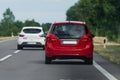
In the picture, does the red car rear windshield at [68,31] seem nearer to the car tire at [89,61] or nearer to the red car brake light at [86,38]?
the red car brake light at [86,38]

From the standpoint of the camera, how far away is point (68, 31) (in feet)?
77.6

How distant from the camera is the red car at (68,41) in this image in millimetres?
23578

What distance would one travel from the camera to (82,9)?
55906mm

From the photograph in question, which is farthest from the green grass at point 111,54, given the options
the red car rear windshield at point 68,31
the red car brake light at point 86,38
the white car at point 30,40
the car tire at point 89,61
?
the white car at point 30,40

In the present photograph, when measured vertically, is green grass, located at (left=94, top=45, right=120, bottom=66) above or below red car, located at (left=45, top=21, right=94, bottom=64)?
below

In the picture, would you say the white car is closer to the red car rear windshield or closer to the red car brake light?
the red car rear windshield

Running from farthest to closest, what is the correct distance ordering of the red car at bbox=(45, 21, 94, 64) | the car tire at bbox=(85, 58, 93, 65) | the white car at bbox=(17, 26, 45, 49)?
the white car at bbox=(17, 26, 45, 49) < the car tire at bbox=(85, 58, 93, 65) < the red car at bbox=(45, 21, 94, 64)

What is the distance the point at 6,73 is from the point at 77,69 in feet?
10.7

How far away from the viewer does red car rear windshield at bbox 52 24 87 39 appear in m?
23.6

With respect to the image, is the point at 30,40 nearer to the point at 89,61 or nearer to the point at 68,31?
the point at 89,61

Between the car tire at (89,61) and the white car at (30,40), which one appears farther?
the white car at (30,40)

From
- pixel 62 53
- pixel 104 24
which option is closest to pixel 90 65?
pixel 62 53

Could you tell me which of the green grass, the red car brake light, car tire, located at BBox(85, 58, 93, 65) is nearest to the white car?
the green grass

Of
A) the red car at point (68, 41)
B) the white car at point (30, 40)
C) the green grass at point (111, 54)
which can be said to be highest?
the red car at point (68, 41)
